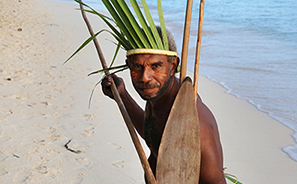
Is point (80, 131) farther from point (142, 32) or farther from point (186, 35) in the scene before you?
point (186, 35)

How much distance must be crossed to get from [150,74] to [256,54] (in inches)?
273

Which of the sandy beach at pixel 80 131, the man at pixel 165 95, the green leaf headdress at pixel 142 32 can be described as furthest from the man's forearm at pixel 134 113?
the sandy beach at pixel 80 131

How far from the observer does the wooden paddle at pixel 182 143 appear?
3.80ft

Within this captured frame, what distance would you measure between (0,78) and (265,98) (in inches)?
161

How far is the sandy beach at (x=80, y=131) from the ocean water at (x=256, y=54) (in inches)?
14.2

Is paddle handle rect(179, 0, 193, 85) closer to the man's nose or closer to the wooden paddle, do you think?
the wooden paddle

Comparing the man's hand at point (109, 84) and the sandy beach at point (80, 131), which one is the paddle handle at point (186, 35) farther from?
the sandy beach at point (80, 131)

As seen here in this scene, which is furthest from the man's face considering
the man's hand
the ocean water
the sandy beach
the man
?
the ocean water

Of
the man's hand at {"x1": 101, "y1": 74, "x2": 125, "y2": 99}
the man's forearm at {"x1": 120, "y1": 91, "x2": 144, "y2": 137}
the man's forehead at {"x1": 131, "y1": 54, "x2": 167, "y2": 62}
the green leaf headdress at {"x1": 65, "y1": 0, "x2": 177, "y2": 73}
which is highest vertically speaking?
the green leaf headdress at {"x1": 65, "y1": 0, "x2": 177, "y2": 73}

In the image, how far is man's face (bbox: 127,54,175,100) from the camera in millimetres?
1174

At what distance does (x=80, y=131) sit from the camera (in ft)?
12.6

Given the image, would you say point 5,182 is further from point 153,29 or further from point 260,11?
point 260,11

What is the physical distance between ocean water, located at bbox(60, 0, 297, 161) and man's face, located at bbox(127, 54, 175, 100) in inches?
122

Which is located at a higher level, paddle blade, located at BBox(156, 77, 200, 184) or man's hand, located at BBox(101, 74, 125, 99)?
man's hand, located at BBox(101, 74, 125, 99)
